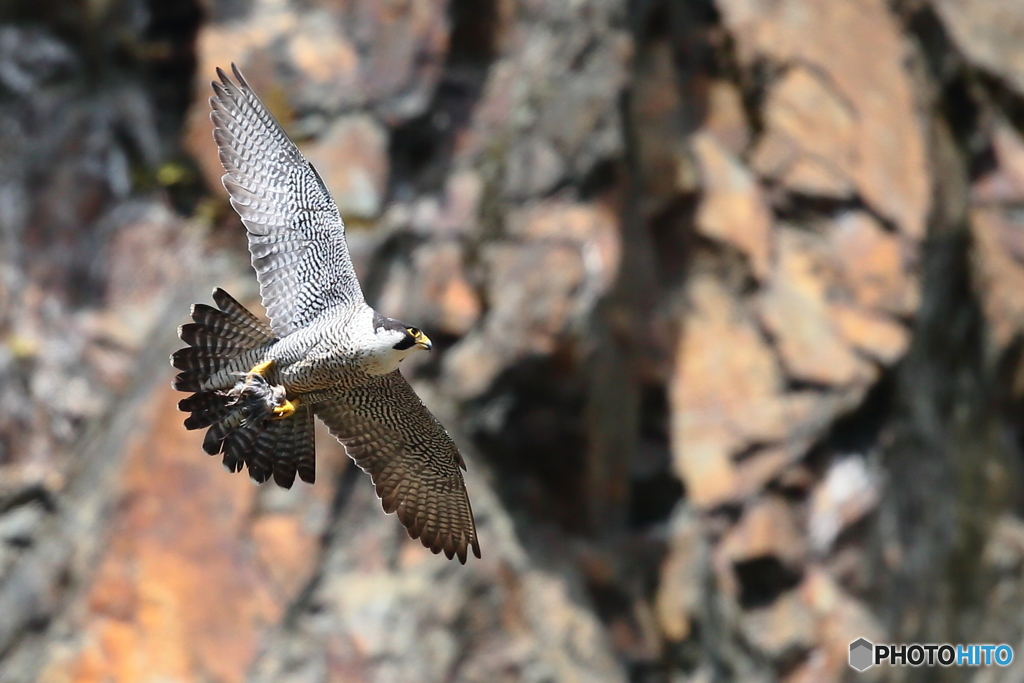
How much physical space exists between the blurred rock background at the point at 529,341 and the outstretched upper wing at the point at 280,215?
1753mm

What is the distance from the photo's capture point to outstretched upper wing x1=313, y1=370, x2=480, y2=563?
213 inches

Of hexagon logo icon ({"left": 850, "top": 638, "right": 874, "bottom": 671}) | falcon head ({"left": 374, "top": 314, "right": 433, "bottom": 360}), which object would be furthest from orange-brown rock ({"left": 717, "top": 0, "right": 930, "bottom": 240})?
falcon head ({"left": 374, "top": 314, "right": 433, "bottom": 360})

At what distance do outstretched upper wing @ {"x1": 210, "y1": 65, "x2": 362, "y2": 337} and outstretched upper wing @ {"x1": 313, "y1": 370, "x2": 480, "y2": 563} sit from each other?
1.49 feet

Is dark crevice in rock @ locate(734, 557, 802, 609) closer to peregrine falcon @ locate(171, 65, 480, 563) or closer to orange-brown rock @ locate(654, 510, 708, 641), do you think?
orange-brown rock @ locate(654, 510, 708, 641)

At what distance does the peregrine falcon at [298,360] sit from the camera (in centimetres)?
496

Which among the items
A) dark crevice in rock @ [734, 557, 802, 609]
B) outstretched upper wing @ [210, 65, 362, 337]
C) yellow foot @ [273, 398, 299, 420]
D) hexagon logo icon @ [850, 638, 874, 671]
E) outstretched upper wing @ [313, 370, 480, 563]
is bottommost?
hexagon logo icon @ [850, 638, 874, 671]

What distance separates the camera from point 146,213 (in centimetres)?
750

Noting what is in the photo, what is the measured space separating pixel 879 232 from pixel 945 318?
41.4 inches

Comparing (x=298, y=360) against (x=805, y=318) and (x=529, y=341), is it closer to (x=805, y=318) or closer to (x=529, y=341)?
(x=529, y=341)

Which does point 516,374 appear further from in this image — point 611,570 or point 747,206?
point 747,206

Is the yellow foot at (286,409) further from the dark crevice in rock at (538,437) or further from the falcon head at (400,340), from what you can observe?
the dark crevice in rock at (538,437)

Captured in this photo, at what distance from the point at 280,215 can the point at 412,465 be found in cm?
115

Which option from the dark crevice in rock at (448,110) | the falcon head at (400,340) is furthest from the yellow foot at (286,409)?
the dark crevice in rock at (448,110)

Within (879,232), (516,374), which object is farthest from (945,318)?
(516,374)
